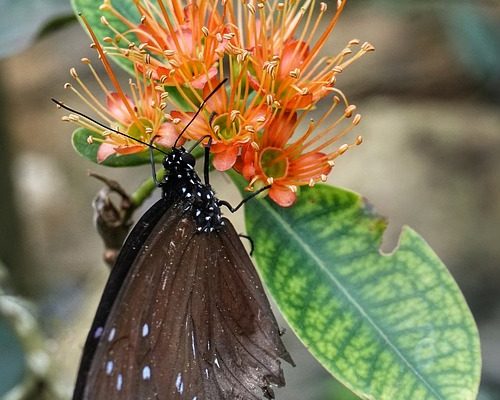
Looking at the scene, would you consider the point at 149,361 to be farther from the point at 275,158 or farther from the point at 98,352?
the point at 275,158

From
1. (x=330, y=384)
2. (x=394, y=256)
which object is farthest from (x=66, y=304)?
(x=394, y=256)

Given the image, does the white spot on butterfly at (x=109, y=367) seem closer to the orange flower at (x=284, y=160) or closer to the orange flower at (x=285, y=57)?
the orange flower at (x=284, y=160)

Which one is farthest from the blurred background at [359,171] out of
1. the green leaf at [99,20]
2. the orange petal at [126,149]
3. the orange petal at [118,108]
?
the orange petal at [126,149]

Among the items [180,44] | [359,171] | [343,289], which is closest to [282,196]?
[343,289]

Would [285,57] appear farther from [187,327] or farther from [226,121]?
[187,327]

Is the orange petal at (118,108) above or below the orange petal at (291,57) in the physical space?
above

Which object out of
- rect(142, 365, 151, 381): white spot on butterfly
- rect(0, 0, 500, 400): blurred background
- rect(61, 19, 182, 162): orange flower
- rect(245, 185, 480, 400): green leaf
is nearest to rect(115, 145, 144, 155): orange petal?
rect(61, 19, 182, 162): orange flower
